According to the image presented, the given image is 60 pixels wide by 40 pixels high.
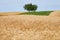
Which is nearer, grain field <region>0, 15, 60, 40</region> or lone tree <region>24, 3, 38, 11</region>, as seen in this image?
grain field <region>0, 15, 60, 40</region>

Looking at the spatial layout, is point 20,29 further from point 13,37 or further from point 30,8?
point 30,8

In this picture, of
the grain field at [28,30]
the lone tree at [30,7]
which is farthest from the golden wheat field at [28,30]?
the lone tree at [30,7]

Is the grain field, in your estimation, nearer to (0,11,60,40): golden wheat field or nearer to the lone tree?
(0,11,60,40): golden wheat field

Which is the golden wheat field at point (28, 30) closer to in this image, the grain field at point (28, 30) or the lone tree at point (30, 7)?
the grain field at point (28, 30)

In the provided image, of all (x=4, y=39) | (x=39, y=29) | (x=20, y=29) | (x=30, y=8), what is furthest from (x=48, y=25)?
(x=30, y=8)

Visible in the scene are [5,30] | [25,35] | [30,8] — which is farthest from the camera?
[30,8]

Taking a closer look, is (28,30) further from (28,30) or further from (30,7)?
(30,7)

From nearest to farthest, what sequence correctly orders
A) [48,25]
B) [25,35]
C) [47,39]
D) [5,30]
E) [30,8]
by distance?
[47,39] < [25,35] < [5,30] < [48,25] < [30,8]

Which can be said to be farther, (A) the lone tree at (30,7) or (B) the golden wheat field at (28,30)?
(A) the lone tree at (30,7)

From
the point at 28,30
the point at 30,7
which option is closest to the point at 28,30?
the point at 28,30

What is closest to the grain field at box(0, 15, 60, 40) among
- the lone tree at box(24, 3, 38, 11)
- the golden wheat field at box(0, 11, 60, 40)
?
the golden wheat field at box(0, 11, 60, 40)

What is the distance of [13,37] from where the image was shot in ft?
45.3

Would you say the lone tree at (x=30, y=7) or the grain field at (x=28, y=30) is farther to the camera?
the lone tree at (x=30, y=7)

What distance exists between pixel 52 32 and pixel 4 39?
4018 mm
